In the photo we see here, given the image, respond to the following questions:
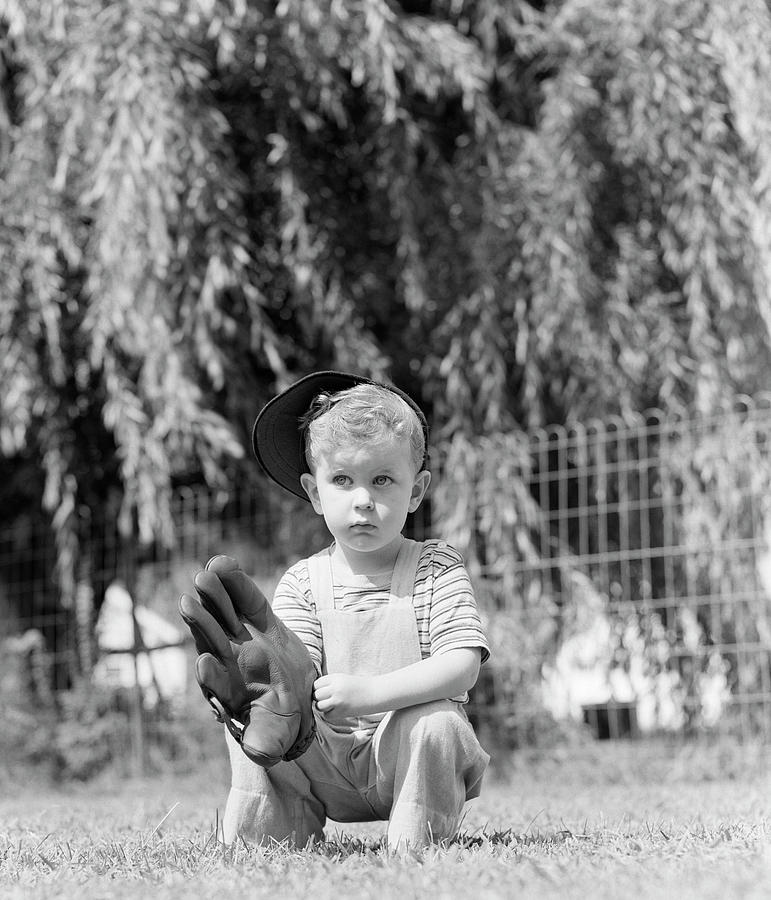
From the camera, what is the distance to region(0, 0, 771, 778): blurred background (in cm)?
527

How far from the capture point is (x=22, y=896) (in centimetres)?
179

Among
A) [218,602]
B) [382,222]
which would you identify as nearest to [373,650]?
[218,602]

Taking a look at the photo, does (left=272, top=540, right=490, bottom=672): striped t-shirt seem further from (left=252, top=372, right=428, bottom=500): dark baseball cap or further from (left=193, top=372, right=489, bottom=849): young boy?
(left=252, top=372, right=428, bottom=500): dark baseball cap

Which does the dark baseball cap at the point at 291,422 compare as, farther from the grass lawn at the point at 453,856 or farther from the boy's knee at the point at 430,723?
the grass lawn at the point at 453,856

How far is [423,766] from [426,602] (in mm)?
315

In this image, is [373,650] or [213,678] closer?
[213,678]

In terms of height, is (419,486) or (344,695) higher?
(419,486)

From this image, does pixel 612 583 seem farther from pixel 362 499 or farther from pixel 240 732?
pixel 240 732

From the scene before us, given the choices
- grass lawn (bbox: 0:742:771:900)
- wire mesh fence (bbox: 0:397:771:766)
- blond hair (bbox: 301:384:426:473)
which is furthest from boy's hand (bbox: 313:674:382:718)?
wire mesh fence (bbox: 0:397:771:766)

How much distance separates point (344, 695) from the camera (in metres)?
2.14

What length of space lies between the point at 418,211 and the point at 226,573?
390cm

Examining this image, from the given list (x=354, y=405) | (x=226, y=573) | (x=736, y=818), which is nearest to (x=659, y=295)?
(x=736, y=818)

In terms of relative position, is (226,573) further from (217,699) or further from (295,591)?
(295,591)

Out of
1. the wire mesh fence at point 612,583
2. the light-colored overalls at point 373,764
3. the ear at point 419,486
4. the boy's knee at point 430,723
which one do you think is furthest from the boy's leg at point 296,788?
the wire mesh fence at point 612,583
